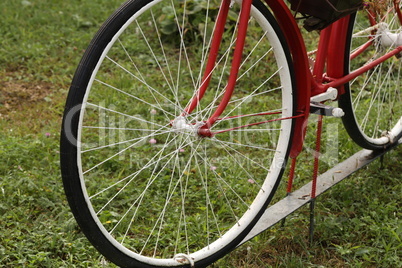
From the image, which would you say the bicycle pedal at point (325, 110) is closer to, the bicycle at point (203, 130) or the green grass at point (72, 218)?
the bicycle at point (203, 130)

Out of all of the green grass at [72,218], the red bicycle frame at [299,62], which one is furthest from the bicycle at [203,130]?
the green grass at [72,218]

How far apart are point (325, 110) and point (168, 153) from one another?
3.87 ft

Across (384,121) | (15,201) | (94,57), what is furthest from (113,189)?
(384,121)

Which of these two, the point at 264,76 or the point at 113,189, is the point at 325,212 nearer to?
the point at 113,189

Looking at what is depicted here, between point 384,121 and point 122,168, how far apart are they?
5.13ft

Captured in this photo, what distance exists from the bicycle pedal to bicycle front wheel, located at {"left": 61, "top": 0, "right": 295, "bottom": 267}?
15 centimetres

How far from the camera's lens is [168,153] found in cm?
334

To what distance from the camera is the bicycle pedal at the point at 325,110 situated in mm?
2396

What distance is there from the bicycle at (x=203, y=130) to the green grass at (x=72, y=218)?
0.16 m

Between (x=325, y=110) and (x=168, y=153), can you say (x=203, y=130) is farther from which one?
(x=168, y=153)

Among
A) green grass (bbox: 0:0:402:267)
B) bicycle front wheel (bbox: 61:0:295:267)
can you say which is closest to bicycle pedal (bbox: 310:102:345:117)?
bicycle front wheel (bbox: 61:0:295:267)

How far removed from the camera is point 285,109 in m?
2.33

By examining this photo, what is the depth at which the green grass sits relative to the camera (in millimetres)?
2473

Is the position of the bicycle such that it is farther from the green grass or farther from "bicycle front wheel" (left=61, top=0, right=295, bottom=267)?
the green grass
